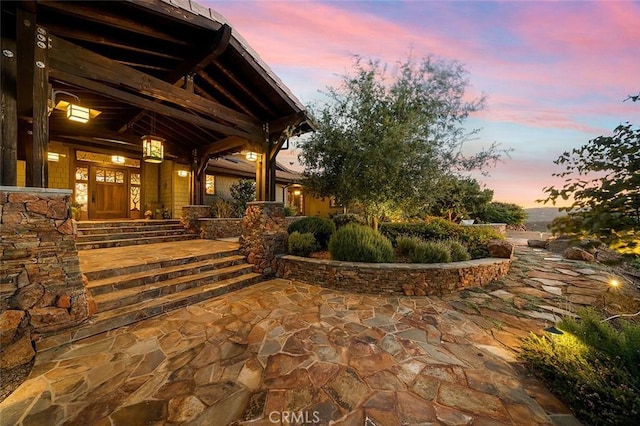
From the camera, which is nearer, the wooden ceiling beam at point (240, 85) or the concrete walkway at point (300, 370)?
the concrete walkway at point (300, 370)

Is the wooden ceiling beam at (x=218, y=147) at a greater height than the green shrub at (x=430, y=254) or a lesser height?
greater

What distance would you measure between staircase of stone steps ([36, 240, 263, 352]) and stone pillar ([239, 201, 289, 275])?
31 cm

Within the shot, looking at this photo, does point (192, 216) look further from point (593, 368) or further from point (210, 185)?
point (593, 368)

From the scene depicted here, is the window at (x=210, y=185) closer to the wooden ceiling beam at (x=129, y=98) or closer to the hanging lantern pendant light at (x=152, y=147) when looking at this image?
the hanging lantern pendant light at (x=152, y=147)

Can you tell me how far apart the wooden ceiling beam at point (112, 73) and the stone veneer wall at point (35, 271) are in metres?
1.82

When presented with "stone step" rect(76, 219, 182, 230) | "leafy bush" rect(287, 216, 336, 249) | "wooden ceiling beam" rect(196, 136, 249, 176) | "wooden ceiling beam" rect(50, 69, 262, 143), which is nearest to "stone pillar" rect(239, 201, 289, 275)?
"leafy bush" rect(287, 216, 336, 249)

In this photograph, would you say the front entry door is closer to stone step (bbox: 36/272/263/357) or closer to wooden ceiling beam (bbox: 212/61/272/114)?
wooden ceiling beam (bbox: 212/61/272/114)

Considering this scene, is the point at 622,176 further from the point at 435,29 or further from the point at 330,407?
the point at 435,29

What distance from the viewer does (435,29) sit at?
4547mm

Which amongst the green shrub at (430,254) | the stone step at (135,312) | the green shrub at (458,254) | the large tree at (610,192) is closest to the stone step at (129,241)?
the stone step at (135,312)

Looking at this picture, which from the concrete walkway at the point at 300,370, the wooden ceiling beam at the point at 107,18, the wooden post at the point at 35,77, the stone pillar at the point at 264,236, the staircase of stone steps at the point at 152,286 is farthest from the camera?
the stone pillar at the point at 264,236

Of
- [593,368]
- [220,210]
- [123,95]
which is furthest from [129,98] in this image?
[593,368]

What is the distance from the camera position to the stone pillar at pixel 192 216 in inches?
335

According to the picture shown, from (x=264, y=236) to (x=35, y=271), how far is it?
3.55m
